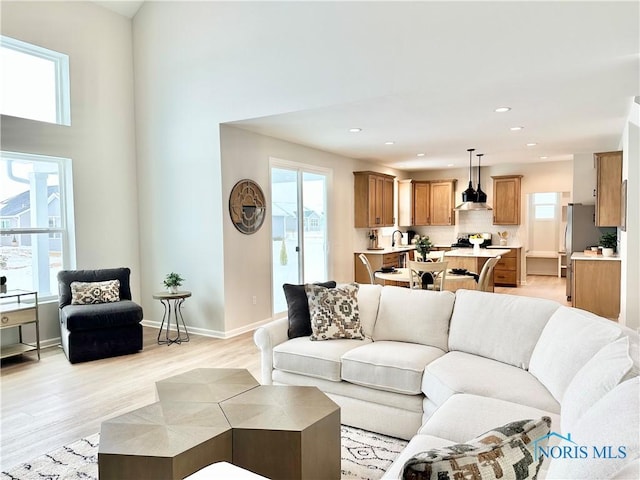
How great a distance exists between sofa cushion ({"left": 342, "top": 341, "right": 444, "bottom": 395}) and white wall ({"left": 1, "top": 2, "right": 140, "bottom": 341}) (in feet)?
13.5

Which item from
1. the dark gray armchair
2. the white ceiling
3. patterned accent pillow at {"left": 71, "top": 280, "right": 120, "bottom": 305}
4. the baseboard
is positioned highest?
the white ceiling

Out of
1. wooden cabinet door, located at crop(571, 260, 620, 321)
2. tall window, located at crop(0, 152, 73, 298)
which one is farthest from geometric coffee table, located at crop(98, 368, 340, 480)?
wooden cabinet door, located at crop(571, 260, 620, 321)

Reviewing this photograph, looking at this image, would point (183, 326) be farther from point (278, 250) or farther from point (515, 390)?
point (515, 390)

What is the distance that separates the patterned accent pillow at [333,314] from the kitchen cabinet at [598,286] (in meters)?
4.22

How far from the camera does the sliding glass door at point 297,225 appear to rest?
633 cm


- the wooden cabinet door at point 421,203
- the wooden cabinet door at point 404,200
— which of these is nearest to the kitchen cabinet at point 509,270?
the wooden cabinet door at point 421,203

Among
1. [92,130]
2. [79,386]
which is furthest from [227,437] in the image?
[92,130]

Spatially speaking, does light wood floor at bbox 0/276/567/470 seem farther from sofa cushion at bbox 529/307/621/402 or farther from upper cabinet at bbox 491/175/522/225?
upper cabinet at bbox 491/175/522/225

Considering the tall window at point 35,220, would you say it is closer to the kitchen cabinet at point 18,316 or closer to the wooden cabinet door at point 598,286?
the kitchen cabinet at point 18,316

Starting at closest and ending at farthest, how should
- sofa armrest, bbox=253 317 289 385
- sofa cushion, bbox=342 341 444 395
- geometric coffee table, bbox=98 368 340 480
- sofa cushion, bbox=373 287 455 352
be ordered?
geometric coffee table, bbox=98 368 340 480, sofa cushion, bbox=342 341 444 395, sofa cushion, bbox=373 287 455 352, sofa armrest, bbox=253 317 289 385

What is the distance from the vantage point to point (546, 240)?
36.6 feet

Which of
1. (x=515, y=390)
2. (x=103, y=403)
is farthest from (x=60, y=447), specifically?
(x=515, y=390)

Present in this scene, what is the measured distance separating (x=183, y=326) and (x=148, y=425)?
3.90 metres

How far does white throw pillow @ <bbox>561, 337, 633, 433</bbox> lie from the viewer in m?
1.72
